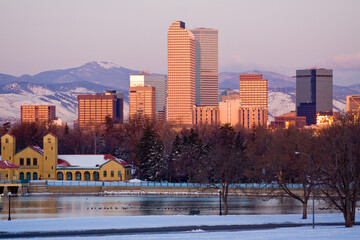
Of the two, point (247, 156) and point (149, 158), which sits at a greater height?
point (247, 156)

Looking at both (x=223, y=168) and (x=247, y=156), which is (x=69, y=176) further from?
(x=223, y=168)

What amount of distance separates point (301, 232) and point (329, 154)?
38.6ft

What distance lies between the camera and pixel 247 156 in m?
123

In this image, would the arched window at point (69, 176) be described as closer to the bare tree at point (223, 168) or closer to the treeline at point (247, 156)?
the treeline at point (247, 156)

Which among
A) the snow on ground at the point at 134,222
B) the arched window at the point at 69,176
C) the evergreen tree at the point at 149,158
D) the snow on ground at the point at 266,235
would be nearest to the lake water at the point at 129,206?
the snow on ground at the point at 134,222

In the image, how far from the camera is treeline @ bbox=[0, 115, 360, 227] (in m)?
64.9

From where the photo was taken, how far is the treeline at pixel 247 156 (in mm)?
64938

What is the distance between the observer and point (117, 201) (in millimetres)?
107188

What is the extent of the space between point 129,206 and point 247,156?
30.3m

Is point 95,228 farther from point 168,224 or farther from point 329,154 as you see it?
point 329,154

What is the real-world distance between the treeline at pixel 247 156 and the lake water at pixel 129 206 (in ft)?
9.44

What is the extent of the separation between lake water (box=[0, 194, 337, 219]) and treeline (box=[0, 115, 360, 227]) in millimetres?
2878

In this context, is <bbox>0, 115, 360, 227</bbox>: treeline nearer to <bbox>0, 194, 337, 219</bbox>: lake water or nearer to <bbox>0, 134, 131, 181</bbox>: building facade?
<bbox>0, 194, 337, 219</bbox>: lake water

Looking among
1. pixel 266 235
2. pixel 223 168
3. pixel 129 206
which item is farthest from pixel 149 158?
pixel 266 235
